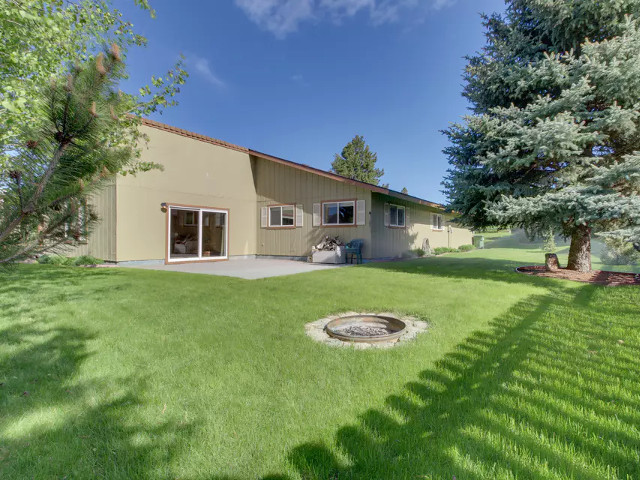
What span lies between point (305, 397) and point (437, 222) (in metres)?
18.7

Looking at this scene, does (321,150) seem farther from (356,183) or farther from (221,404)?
(221,404)

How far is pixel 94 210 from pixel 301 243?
11.7 meters

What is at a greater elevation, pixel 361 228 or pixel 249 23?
pixel 249 23

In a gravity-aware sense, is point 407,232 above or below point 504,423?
above

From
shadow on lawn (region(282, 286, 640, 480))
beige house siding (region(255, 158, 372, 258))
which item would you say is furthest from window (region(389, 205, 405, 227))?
shadow on lawn (region(282, 286, 640, 480))

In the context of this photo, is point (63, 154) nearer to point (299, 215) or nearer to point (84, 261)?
point (84, 261)

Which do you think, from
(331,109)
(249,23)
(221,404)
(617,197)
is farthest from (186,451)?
(331,109)

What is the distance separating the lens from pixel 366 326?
387 cm

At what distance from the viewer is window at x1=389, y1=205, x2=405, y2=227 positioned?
45.4 feet

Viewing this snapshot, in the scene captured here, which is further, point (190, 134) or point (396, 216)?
point (396, 216)

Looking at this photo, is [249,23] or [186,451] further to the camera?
[249,23]

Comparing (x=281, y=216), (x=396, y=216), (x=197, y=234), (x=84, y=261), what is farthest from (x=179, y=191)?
(x=396, y=216)

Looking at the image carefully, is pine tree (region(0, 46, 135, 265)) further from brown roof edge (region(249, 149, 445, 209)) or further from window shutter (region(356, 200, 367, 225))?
window shutter (region(356, 200, 367, 225))

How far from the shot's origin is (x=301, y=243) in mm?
13500
